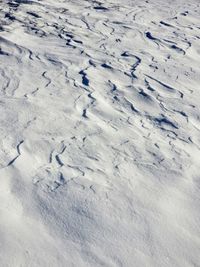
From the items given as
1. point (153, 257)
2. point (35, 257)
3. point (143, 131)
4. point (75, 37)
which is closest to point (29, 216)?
point (35, 257)

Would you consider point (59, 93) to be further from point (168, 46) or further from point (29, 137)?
point (168, 46)

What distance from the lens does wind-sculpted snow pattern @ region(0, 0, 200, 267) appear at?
1657mm

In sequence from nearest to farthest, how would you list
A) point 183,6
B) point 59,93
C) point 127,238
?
1. point 127,238
2. point 59,93
3. point 183,6

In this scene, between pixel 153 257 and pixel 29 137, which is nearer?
pixel 153 257

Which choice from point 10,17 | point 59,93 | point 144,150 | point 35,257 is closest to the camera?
point 35,257

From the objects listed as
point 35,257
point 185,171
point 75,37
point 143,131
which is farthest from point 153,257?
point 75,37

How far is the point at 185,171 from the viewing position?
2195 mm

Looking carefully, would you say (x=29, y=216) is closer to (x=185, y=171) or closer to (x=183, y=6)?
(x=185, y=171)

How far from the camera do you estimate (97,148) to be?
230 centimetres

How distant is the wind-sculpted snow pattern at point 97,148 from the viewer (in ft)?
5.44

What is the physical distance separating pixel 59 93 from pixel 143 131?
80cm

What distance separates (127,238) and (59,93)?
5.04 feet

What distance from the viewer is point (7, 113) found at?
2.50m

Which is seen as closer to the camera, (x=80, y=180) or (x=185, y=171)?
(x=80, y=180)
